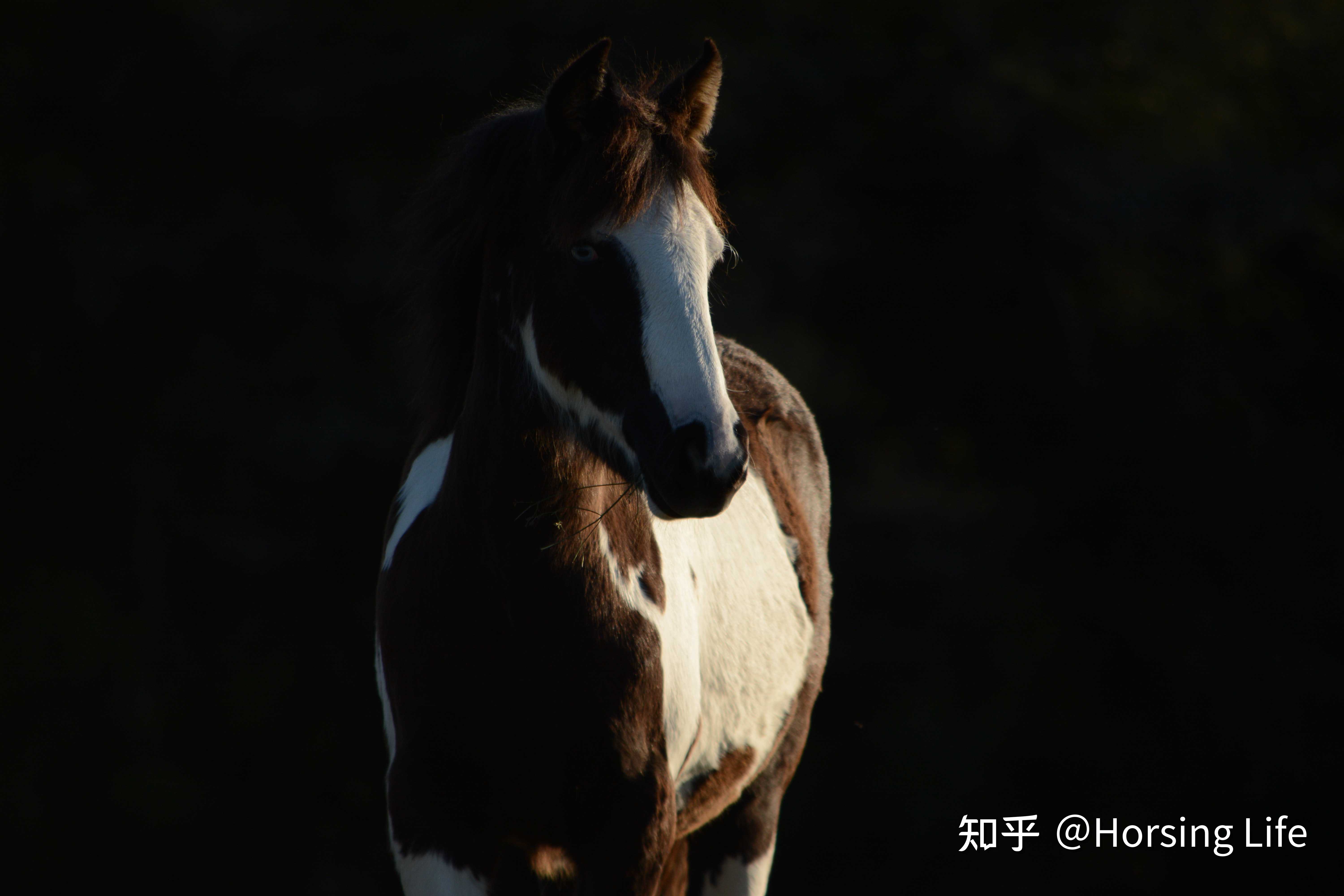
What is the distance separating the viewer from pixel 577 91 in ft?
4.94

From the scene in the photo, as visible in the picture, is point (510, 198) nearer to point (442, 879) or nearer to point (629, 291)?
point (629, 291)

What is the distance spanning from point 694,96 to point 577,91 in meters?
0.26

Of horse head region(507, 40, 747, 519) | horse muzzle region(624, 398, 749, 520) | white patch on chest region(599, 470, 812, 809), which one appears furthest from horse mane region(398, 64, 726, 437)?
white patch on chest region(599, 470, 812, 809)

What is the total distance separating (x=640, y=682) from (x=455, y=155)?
0.97 meters

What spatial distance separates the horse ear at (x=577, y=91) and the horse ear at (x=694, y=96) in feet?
0.46

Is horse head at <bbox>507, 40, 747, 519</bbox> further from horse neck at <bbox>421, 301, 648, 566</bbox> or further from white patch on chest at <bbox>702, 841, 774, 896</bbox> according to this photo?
white patch on chest at <bbox>702, 841, 774, 896</bbox>

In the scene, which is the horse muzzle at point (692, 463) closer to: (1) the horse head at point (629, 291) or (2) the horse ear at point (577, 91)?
(1) the horse head at point (629, 291)

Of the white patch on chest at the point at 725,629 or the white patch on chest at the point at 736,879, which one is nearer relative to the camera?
the white patch on chest at the point at 725,629

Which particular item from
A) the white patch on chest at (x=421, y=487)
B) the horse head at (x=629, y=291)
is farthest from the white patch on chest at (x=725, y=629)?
the white patch on chest at (x=421, y=487)

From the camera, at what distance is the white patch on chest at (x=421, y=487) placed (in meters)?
1.93

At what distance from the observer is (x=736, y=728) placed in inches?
85.0

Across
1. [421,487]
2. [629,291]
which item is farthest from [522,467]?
[421,487]

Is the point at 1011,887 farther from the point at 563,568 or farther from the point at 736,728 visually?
the point at 563,568

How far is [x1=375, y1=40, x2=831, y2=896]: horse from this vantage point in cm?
144
